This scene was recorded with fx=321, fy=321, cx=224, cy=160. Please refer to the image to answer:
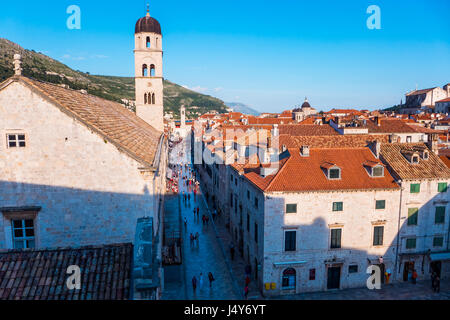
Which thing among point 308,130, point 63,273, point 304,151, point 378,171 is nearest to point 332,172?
point 304,151

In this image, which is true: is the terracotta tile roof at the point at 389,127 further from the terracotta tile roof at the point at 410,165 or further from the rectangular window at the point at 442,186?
the rectangular window at the point at 442,186

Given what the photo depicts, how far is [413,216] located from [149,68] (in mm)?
38287

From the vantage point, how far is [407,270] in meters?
26.5

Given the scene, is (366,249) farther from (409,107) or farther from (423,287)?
(409,107)

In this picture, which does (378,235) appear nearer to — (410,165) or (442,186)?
(410,165)

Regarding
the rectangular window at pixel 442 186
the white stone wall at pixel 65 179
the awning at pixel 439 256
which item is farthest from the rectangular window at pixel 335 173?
the white stone wall at pixel 65 179

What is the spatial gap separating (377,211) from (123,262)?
20867 millimetres

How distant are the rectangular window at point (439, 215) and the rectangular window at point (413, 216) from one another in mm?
1865

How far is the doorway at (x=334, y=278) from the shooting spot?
2448 centimetres

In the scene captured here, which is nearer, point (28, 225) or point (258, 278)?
point (28, 225)
